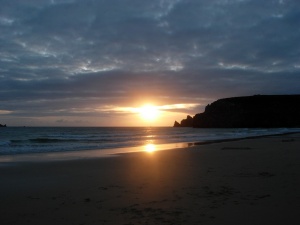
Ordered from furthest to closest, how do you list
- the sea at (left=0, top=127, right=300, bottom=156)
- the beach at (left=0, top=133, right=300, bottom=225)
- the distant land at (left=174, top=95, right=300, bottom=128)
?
the distant land at (left=174, top=95, right=300, bottom=128), the sea at (left=0, top=127, right=300, bottom=156), the beach at (left=0, top=133, right=300, bottom=225)

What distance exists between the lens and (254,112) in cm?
13225

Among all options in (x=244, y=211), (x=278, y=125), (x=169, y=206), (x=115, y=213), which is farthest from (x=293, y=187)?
(x=278, y=125)

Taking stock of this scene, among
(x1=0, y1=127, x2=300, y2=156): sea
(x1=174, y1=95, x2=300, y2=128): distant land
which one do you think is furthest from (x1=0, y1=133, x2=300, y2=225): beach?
(x1=174, y1=95, x2=300, y2=128): distant land

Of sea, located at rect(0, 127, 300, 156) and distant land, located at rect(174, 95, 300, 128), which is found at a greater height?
distant land, located at rect(174, 95, 300, 128)

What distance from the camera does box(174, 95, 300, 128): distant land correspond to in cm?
12762

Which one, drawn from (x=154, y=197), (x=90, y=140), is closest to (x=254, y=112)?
(x=90, y=140)

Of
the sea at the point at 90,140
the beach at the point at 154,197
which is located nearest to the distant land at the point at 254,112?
the sea at the point at 90,140

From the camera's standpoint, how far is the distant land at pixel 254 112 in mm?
127625

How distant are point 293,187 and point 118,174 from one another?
17.4 feet

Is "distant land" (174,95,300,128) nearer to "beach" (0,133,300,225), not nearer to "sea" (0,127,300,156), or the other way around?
"sea" (0,127,300,156)

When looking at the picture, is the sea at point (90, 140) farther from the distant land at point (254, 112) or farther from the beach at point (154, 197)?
the distant land at point (254, 112)

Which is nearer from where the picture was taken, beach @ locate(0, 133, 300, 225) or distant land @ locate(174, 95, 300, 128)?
beach @ locate(0, 133, 300, 225)

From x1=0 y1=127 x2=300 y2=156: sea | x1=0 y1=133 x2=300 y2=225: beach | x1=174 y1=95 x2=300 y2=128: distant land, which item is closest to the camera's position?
x1=0 y1=133 x2=300 y2=225: beach

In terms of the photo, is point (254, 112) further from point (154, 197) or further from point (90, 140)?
point (154, 197)
